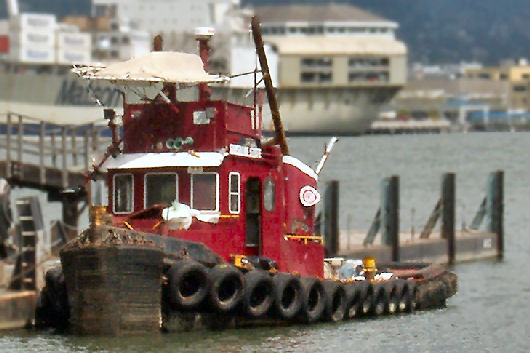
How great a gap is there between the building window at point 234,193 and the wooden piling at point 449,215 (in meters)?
19.6

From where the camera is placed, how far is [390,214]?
45.3 meters

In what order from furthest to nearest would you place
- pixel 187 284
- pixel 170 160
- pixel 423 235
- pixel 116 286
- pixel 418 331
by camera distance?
pixel 423 235
pixel 418 331
pixel 170 160
pixel 187 284
pixel 116 286

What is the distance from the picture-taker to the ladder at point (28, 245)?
28.4 metres

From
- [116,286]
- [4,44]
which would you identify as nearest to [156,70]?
[116,286]

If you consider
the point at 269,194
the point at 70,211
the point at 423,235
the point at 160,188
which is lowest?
the point at 423,235

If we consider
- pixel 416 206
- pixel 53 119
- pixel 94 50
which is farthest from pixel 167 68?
pixel 94 50

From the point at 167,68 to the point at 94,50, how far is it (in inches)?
5358

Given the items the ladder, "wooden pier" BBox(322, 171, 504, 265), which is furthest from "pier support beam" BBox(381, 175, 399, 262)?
the ladder

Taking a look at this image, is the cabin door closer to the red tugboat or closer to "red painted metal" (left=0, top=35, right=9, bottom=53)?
the red tugboat

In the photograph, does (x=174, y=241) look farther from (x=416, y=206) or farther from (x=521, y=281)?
(x=416, y=206)

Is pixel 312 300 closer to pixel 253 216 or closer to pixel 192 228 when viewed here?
pixel 253 216

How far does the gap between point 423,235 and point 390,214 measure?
341cm

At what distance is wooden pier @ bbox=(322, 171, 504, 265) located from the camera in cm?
4275

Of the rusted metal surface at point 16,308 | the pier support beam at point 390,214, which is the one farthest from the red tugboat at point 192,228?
the pier support beam at point 390,214
